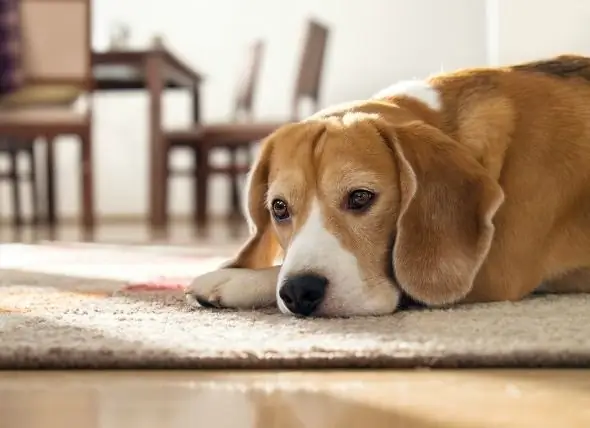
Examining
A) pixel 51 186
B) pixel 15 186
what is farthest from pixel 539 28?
pixel 15 186

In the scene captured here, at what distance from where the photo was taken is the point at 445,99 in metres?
1.60

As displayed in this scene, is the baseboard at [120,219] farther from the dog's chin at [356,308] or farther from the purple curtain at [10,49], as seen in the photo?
the dog's chin at [356,308]

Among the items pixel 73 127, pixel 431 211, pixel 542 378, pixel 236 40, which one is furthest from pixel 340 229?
pixel 236 40

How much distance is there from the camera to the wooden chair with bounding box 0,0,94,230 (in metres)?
4.08

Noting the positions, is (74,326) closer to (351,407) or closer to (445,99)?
(351,407)

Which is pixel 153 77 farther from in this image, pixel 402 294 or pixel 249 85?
pixel 402 294

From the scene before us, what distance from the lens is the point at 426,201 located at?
55.4 inches

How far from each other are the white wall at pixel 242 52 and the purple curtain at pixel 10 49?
2363 mm

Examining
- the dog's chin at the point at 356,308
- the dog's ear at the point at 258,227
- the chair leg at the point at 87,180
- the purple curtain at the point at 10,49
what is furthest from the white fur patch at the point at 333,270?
the purple curtain at the point at 10,49

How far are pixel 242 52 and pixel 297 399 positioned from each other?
238 inches

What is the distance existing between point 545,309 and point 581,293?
0.23 meters

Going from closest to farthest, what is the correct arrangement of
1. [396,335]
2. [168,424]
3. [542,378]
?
Result: [168,424]
[542,378]
[396,335]

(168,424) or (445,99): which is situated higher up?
(445,99)

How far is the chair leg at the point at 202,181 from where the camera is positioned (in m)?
4.80
